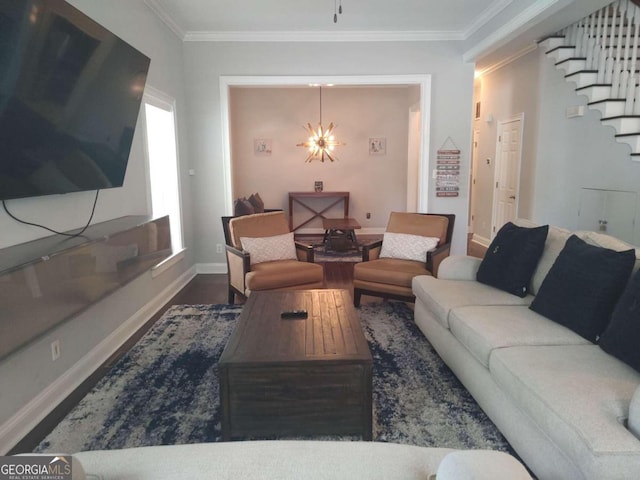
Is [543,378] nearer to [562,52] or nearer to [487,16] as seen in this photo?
[487,16]

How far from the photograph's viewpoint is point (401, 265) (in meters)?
3.98

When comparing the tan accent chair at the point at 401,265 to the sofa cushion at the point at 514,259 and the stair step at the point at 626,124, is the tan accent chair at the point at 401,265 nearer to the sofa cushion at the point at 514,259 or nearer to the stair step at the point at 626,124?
the sofa cushion at the point at 514,259

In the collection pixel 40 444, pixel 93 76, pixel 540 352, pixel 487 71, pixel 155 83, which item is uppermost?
pixel 487 71

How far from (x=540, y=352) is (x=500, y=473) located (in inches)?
46.1

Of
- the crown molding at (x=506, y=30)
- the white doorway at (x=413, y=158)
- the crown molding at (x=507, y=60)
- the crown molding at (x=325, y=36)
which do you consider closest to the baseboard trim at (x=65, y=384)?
the crown molding at (x=325, y=36)

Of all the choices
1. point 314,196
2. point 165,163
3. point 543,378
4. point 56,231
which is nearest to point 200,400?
point 56,231

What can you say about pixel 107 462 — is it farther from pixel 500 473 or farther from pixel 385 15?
pixel 385 15

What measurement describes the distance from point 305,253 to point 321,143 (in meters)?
4.15

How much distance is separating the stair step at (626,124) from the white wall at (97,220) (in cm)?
458

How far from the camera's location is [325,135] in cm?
812

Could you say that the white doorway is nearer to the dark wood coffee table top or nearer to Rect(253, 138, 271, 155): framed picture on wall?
Rect(253, 138, 271, 155): framed picture on wall

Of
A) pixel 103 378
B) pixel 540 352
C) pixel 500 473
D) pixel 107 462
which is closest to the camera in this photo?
pixel 500 473

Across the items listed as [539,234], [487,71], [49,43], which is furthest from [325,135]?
[49,43]

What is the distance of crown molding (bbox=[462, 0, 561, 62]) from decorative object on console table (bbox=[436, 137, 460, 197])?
0.98m
